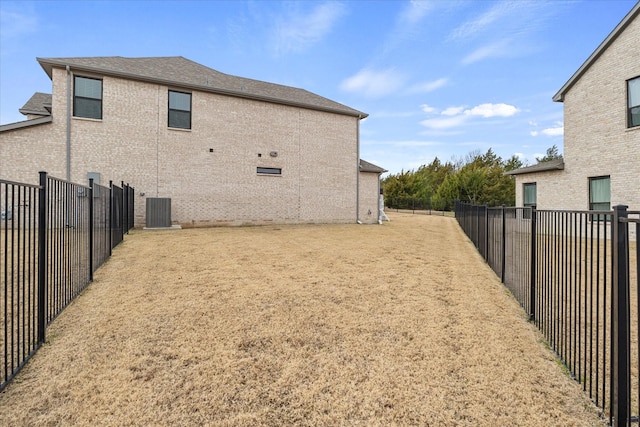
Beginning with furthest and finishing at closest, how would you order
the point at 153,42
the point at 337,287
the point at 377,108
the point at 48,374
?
the point at 377,108 → the point at 153,42 → the point at 337,287 → the point at 48,374

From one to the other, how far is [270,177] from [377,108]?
39.2ft

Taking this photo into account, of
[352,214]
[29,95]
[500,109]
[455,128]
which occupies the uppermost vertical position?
[500,109]

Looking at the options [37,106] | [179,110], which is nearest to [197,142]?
[179,110]

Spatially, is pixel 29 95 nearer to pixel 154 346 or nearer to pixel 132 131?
pixel 132 131

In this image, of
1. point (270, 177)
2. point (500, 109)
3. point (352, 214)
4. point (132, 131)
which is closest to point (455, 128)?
point (500, 109)

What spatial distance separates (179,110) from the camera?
47.3 feet

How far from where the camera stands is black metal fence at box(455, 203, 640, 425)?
205 centimetres

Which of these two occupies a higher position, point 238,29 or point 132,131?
point 238,29

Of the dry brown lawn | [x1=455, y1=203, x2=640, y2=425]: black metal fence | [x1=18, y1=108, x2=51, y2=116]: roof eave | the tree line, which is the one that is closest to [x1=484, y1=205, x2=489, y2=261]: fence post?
→ [x1=455, y1=203, x2=640, y2=425]: black metal fence

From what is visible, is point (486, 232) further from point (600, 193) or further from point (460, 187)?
point (460, 187)

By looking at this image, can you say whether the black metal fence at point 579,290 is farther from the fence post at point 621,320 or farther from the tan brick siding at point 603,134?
the tan brick siding at point 603,134

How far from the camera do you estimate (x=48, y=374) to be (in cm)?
259

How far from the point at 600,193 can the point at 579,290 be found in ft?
45.7

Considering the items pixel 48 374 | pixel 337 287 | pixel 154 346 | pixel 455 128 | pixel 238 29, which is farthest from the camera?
pixel 455 128
